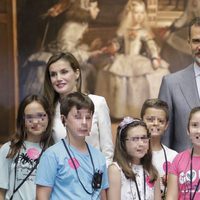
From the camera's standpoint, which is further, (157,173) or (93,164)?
(157,173)

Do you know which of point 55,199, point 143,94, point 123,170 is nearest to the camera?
point 55,199

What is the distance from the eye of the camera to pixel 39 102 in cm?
402

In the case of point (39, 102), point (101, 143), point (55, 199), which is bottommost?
point (55, 199)

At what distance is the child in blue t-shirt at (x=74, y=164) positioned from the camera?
3.55 m

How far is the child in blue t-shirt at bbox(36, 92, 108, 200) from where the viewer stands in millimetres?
3549

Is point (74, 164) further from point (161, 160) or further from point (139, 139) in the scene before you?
point (161, 160)

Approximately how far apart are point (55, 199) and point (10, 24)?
377 cm

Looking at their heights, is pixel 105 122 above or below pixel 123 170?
above

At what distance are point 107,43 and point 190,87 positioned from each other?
2.70 metres

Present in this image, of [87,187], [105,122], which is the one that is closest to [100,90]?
[105,122]

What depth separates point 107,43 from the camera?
Result: 6863 mm

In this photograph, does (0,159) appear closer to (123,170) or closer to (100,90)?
(123,170)

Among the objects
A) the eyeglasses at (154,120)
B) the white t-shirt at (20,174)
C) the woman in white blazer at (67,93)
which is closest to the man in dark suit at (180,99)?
the eyeglasses at (154,120)

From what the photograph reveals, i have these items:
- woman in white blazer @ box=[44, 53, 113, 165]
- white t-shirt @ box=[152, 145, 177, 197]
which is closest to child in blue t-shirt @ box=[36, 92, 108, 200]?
woman in white blazer @ box=[44, 53, 113, 165]
